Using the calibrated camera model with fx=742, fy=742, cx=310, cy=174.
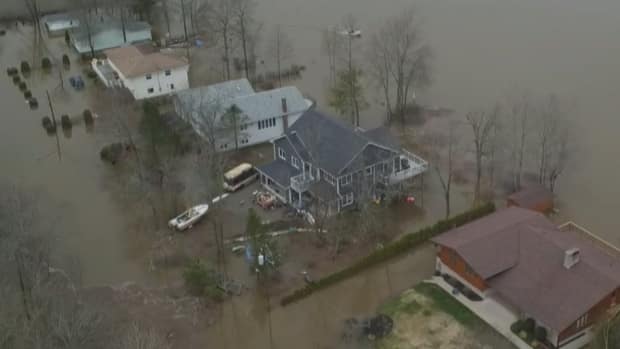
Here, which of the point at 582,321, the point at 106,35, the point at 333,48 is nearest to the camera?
the point at 582,321

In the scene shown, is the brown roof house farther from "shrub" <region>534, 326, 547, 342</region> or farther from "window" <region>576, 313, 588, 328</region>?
"shrub" <region>534, 326, 547, 342</region>

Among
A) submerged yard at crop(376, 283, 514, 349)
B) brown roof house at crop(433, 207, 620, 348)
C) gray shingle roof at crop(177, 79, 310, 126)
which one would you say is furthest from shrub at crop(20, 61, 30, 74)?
brown roof house at crop(433, 207, 620, 348)

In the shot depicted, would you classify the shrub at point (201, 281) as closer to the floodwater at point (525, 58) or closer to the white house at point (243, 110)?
the white house at point (243, 110)

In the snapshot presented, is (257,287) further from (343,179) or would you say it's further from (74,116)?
(74,116)

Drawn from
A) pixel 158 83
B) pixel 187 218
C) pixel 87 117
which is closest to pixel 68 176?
pixel 87 117

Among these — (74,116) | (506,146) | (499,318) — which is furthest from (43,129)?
(499,318)

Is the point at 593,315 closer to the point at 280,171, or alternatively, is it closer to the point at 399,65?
the point at 280,171
